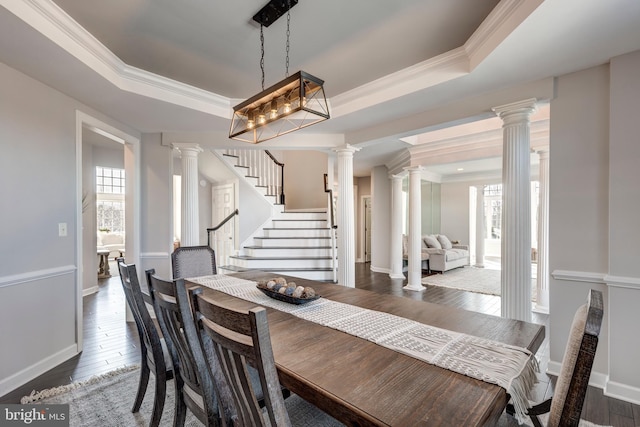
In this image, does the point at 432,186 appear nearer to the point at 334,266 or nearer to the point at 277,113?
the point at 334,266

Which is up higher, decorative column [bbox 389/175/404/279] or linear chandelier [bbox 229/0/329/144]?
linear chandelier [bbox 229/0/329/144]

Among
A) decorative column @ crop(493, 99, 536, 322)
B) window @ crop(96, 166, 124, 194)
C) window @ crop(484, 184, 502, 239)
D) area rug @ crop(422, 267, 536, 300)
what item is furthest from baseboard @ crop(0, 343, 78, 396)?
window @ crop(484, 184, 502, 239)

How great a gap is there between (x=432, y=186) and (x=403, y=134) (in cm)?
581

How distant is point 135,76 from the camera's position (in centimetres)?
276

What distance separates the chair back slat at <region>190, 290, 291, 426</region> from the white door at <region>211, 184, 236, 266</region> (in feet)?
16.7

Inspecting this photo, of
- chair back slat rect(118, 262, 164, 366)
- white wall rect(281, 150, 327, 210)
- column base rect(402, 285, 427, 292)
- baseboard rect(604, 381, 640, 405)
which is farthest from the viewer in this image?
white wall rect(281, 150, 327, 210)

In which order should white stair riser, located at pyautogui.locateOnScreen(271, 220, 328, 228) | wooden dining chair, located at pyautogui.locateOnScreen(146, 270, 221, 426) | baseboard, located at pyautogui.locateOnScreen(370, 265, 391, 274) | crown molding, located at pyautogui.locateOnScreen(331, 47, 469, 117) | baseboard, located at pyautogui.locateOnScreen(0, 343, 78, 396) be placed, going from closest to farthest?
wooden dining chair, located at pyautogui.locateOnScreen(146, 270, 221, 426) < baseboard, located at pyautogui.locateOnScreen(0, 343, 78, 396) < crown molding, located at pyautogui.locateOnScreen(331, 47, 469, 117) < white stair riser, located at pyautogui.locateOnScreen(271, 220, 328, 228) < baseboard, located at pyautogui.locateOnScreen(370, 265, 391, 274)

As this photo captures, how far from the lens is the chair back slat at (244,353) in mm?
808

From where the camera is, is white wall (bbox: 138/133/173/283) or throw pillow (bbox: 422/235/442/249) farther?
throw pillow (bbox: 422/235/442/249)

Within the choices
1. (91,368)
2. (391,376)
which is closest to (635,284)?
(391,376)

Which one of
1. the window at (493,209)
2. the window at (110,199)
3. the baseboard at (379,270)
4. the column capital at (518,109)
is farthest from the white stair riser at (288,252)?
the window at (493,209)

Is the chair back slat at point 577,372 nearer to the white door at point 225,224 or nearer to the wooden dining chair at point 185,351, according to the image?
the wooden dining chair at point 185,351

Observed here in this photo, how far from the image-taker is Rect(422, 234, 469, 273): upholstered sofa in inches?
282

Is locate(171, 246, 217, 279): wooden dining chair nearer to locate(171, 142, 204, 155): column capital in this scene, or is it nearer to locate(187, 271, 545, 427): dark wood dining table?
locate(187, 271, 545, 427): dark wood dining table
